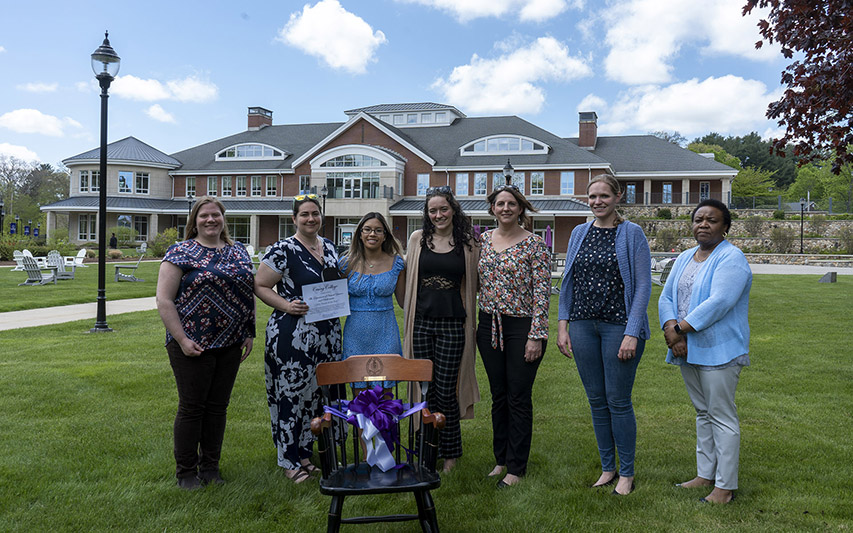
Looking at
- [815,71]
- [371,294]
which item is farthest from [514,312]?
[815,71]

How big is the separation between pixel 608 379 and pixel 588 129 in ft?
150

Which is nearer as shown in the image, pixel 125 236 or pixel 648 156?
pixel 125 236

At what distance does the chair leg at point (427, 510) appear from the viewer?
336 cm

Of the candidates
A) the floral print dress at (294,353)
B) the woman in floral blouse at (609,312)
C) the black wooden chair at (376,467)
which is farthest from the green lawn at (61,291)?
the woman in floral blouse at (609,312)

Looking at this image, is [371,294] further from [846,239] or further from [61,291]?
[846,239]

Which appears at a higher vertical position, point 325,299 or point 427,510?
point 325,299

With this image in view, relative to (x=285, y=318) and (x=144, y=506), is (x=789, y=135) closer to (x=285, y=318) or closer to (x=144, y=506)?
(x=285, y=318)

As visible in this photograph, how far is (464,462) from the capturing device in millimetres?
4871

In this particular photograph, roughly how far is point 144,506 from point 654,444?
3.96m

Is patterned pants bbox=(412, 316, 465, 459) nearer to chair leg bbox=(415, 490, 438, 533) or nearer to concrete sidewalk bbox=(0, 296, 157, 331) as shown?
chair leg bbox=(415, 490, 438, 533)

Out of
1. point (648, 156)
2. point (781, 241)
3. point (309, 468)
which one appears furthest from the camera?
point (648, 156)

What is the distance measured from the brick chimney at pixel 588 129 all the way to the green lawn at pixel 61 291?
114ft

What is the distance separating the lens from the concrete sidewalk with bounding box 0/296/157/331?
11.4 metres

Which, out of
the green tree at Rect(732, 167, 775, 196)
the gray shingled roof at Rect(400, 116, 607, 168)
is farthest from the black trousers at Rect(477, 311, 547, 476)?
the green tree at Rect(732, 167, 775, 196)
